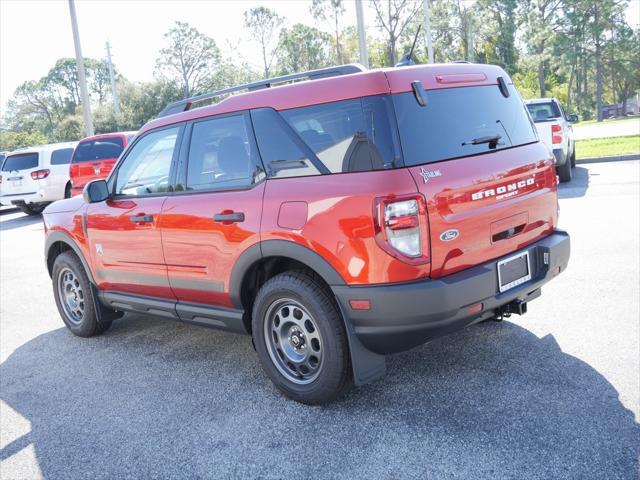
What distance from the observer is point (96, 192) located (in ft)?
16.4

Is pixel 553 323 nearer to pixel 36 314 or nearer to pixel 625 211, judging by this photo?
pixel 625 211

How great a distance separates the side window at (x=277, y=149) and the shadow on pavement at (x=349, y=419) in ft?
4.77

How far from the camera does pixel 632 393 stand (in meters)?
3.43

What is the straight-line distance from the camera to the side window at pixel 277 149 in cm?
356

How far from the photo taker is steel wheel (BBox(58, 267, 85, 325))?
570 cm

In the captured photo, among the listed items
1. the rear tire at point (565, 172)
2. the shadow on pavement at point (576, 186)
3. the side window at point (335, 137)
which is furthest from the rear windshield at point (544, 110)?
the side window at point (335, 137)

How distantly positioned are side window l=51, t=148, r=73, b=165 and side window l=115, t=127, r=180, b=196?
538 inches

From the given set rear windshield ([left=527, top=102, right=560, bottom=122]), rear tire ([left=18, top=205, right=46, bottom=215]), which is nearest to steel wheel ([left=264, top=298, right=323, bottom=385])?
rear windshield ([left=527, top=102, right=560, bottom=122])

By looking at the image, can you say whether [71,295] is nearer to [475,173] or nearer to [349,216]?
[349,216]

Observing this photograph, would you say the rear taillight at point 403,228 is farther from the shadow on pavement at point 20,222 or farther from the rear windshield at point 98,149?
the shadow on pavement at point 20,222

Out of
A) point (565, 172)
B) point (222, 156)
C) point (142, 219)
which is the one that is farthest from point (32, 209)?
point (222, 156)

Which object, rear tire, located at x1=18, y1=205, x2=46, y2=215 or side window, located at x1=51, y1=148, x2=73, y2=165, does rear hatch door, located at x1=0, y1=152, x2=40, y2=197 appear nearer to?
side window, located at x1=51, y1=148, x2=73, y2=165

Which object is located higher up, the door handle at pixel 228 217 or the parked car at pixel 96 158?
the parked car at pixel 96 158

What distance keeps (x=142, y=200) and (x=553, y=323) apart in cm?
329
